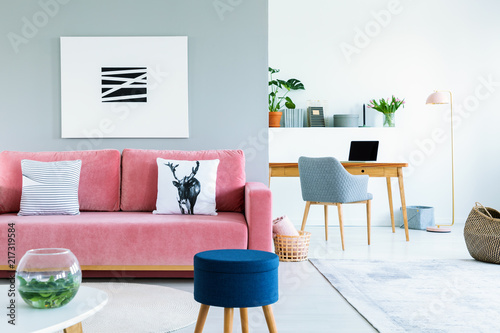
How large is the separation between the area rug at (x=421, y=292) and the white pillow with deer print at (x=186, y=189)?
955 millimetres

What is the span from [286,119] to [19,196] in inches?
132

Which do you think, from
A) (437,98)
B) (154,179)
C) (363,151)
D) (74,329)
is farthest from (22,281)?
(437,98)

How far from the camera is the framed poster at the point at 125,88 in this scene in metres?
3.90

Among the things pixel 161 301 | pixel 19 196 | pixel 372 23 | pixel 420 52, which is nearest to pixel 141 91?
pixel 19 196

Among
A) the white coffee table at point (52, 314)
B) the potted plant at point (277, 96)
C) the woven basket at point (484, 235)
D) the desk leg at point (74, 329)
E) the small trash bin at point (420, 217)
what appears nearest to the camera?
the white coffee table at point (52, 314)

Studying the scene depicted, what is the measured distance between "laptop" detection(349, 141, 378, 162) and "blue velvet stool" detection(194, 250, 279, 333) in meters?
3.62

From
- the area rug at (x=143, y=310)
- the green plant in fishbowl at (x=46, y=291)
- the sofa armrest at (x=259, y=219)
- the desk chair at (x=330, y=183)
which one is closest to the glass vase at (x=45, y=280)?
the green plant in fishbowl at (x=46, y=291)

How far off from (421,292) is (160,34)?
264 cm

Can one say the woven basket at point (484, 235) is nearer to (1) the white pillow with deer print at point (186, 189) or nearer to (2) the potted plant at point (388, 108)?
(1) the white pillow with deer print at point (186, 189)

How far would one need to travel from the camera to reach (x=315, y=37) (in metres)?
6.09

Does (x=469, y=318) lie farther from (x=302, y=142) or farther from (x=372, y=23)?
(x=372, y=23)

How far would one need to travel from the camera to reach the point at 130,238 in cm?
296

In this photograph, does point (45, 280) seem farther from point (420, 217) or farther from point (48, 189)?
point (420, 217)

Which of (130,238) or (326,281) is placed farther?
(326,281)
